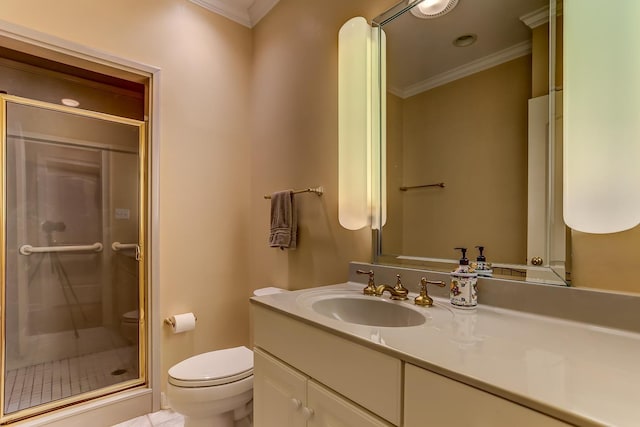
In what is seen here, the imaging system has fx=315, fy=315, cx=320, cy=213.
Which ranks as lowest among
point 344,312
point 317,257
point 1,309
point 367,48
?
point 1,309

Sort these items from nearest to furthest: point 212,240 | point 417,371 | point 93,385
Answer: point 417,371, point 93,385, point 212,240

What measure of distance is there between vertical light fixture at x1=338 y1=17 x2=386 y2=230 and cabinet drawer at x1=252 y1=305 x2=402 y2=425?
63 centimetres

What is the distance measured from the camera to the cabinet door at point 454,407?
0.50 m

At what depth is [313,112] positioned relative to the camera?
1.77 metres

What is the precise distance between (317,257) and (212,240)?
2.72 ft

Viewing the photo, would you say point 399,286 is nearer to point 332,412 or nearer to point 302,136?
point 332,412

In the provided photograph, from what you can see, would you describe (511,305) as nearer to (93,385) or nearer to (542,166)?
Result: (542,166)

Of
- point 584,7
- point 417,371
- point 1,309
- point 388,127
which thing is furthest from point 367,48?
point 1,309

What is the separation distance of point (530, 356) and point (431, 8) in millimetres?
1322

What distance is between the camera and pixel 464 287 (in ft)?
3.33

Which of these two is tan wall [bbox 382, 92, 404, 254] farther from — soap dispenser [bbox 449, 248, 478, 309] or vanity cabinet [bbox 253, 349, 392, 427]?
vanity cabinet [bbox 253, 349, 392, 427]

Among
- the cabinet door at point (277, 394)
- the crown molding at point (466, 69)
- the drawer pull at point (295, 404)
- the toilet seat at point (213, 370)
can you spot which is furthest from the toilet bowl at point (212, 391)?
the crown molding at point (466, 69)

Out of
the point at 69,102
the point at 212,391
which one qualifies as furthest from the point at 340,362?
the point at 69,102

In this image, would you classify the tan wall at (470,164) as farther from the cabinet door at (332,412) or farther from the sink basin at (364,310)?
the cabinet door at (332,412)
